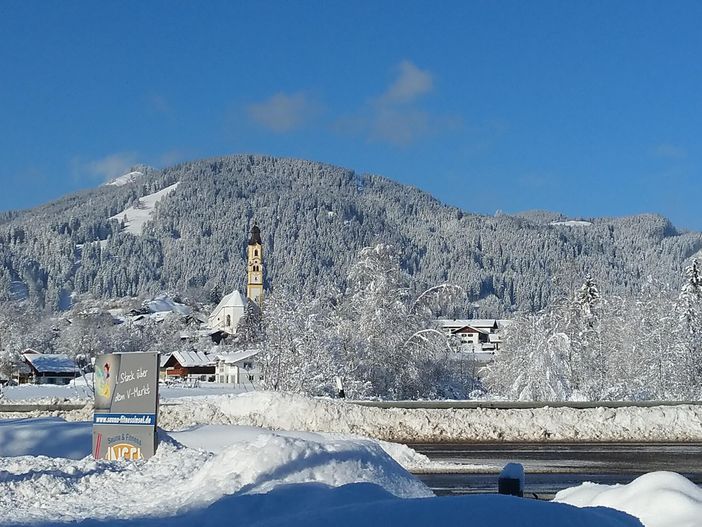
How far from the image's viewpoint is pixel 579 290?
60.3 meters

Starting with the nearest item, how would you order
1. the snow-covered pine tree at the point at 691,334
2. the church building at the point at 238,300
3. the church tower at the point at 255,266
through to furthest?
the snow-covered pine tree at the point at 691,334, the church building at the point at 238,300, the church tower at the point at 255,266

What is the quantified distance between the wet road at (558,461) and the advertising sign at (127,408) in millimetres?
5433

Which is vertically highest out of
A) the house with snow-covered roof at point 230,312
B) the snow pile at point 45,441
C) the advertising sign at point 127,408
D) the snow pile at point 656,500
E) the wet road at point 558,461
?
the house with snow-covered roof at point 230,312

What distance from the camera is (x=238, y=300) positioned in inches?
6432

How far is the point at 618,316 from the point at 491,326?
101 m

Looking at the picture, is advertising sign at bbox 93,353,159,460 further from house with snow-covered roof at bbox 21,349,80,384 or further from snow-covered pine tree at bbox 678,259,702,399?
house with snow-covered roof at bbox 21,349,80,384

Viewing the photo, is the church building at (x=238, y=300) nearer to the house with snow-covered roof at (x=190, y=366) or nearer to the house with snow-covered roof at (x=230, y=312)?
the house with snow-covered roof at (x=230, y=312)

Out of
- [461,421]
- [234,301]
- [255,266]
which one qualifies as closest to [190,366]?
[234,301]

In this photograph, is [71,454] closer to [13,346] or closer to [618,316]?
[618,316]

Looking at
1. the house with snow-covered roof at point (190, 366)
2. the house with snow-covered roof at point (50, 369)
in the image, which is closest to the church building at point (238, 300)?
the house with snow-covered roof at point (190, 366)

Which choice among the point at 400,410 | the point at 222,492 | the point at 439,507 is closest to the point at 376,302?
the point at 400,410

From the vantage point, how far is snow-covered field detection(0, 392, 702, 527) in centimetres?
800

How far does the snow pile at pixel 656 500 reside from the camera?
407 inches

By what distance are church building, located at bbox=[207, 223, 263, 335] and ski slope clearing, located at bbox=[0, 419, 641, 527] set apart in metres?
135
